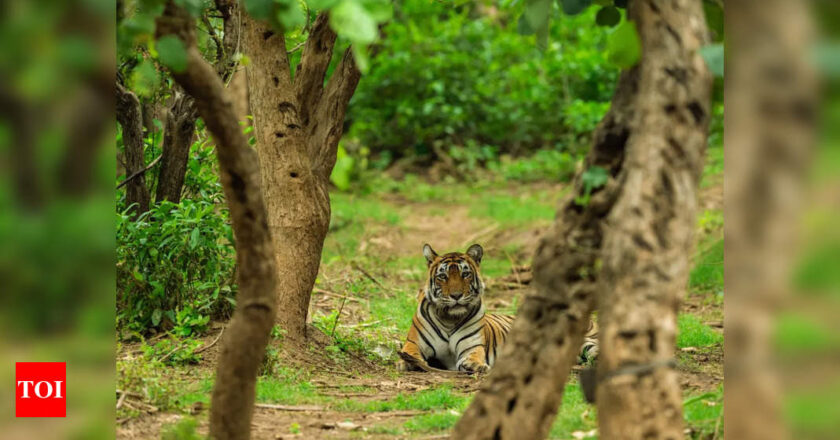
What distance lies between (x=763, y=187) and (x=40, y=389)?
7.86 ft

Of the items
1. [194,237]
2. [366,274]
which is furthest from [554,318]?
[366,274]

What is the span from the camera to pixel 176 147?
23.0ft

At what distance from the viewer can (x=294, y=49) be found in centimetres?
695

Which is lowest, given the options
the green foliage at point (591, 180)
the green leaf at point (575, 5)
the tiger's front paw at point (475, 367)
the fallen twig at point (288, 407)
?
the fallen twig at point (288, 407)

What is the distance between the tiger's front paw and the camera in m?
6.73

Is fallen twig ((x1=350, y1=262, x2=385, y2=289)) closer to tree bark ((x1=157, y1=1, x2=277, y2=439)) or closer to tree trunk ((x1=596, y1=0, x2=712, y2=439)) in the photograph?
tree bark ((x1=157, y1=1, x2=277, y2=439))

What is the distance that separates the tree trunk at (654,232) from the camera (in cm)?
300

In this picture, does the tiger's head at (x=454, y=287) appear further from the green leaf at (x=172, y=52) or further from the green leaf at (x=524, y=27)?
the green leaf at (x=172, y=52)

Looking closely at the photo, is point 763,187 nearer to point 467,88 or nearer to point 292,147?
point 292,147

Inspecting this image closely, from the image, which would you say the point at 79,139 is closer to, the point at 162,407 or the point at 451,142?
the point at 162,407

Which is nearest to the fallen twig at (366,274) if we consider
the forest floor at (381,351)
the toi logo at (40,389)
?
the forest floor at (381,351)

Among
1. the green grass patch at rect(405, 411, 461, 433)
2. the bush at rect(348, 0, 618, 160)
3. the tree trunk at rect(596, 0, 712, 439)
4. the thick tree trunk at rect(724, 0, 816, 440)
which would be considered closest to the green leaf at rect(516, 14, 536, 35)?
the tree trunk at rect(596, 0, 712, 439)

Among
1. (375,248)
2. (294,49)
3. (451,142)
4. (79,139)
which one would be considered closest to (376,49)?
(451,142)

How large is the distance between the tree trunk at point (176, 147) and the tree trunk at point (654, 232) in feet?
14.8
